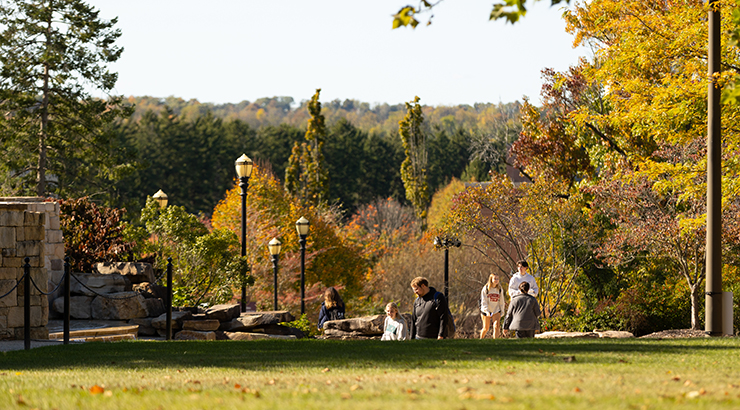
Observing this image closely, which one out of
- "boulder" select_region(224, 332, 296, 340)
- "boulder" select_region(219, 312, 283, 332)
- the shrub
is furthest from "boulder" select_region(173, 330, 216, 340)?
the shrub

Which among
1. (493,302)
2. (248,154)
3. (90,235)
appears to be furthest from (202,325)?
(248,154)

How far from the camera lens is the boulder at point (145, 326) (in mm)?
14969

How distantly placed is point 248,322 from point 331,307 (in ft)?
7.71

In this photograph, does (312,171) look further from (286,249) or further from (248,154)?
(248,154)

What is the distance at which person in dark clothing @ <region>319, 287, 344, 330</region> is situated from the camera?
14.2 m

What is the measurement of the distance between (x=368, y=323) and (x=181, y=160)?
170 ft

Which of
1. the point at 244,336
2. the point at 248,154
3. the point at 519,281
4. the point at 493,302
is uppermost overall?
the point at 248,154

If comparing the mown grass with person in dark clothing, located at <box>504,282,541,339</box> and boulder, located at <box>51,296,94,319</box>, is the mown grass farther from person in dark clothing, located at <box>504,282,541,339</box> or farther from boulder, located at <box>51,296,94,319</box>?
boulder, located at <box>51,296,94,319</box>

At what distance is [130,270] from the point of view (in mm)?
16547

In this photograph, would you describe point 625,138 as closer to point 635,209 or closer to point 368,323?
point 635,209

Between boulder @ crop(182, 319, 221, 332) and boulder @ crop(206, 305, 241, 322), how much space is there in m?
0.15

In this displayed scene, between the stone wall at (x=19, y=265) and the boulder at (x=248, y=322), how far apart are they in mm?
4111

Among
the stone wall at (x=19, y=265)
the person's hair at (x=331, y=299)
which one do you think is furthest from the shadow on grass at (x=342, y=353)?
the person's hair at (x=331, y=299)

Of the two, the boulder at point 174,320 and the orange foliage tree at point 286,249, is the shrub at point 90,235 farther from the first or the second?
the orange foliage tree at point 286,249
